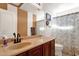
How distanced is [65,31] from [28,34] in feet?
1.71

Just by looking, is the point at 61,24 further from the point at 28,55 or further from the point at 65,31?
the point at 28,55

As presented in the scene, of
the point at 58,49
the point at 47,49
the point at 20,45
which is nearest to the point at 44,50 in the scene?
the point at 47,49

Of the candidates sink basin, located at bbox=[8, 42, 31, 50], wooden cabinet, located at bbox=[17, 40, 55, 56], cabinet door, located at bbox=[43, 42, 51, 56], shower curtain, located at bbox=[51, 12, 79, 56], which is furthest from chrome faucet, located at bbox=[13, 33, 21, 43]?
shower curtain, located at bbox=[51, 12, 79, 56]

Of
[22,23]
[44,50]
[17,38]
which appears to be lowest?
[44,50]

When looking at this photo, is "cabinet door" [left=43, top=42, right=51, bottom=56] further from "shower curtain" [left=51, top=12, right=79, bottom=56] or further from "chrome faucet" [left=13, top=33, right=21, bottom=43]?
"chrome faucet" [left=13, top=33, right=21, bottom=43]

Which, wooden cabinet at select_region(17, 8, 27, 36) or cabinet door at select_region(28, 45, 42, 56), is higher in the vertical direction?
wooden cabinet at select_region(17, 8, 27, 36)

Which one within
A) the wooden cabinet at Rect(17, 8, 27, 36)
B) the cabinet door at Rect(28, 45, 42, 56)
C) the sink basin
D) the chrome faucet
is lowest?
the cabinet door at Rect(28, 45, 42, 56)

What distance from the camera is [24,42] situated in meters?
1.63

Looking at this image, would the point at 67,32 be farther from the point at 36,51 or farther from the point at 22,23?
the point at 22,23

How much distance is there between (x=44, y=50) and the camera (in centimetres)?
159

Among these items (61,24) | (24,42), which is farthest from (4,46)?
(61,24)

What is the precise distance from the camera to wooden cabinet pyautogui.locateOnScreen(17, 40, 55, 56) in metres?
1.47

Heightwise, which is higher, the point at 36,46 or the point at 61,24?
the point at 61,24

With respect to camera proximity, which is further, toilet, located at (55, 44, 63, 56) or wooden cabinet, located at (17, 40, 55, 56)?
toilet, located at (55, 44, 63, 56)
